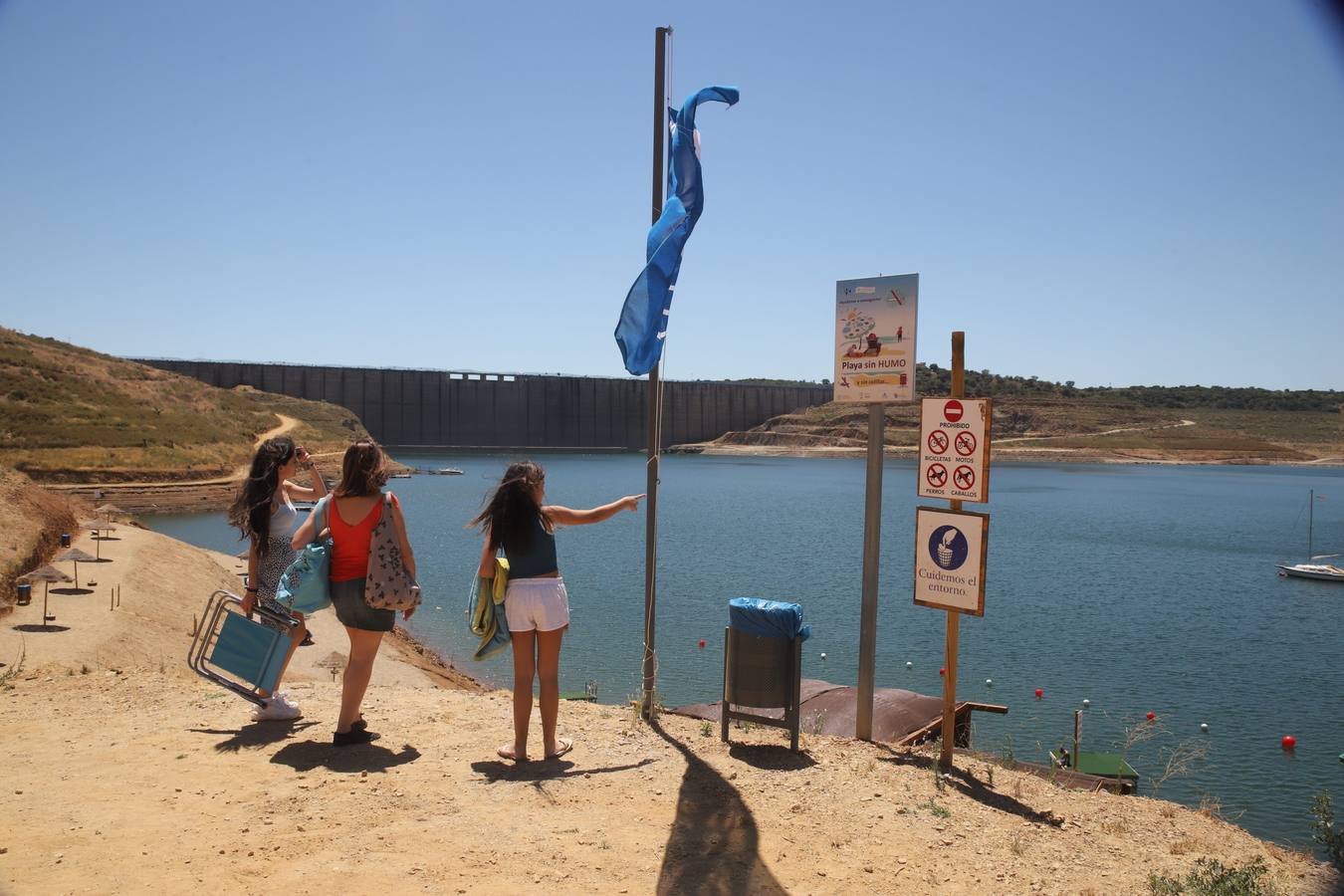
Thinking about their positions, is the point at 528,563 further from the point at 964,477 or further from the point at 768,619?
the point at 964,477

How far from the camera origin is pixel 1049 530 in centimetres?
4294

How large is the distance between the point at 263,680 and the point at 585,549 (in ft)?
88.8

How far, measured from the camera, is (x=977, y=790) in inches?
221

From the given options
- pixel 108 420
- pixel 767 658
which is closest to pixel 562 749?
pixel 767 658

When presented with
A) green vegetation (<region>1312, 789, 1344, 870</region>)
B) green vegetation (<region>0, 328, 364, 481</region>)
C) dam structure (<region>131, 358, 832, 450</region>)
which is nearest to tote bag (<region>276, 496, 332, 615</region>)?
green vegetation (<region>1312, 789, 1344, 870</region>)

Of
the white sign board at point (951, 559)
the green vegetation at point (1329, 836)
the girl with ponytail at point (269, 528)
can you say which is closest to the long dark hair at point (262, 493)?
the girl with ponytail at point (269, 528)

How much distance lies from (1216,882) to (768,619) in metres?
2.59

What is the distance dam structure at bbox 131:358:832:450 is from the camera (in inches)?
3947

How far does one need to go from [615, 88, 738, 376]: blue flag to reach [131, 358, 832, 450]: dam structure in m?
94.9

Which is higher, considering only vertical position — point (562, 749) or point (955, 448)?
point (955, 448)

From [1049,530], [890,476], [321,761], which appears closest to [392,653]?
[321,761]

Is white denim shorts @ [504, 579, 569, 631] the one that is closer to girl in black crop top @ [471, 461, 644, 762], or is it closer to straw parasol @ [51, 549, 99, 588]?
girl in black crop top @ [471, 461, 644, 762]

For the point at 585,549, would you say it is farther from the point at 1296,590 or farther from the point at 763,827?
the point at 763,827

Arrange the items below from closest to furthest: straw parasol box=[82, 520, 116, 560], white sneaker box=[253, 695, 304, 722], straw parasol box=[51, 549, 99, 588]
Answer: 1. white sneaker box=[253, 695, 304, 722]
2. straw parasol box=[51, 549, 99, 588]
3. straw parasol box=[82, 520, 116, 560]
